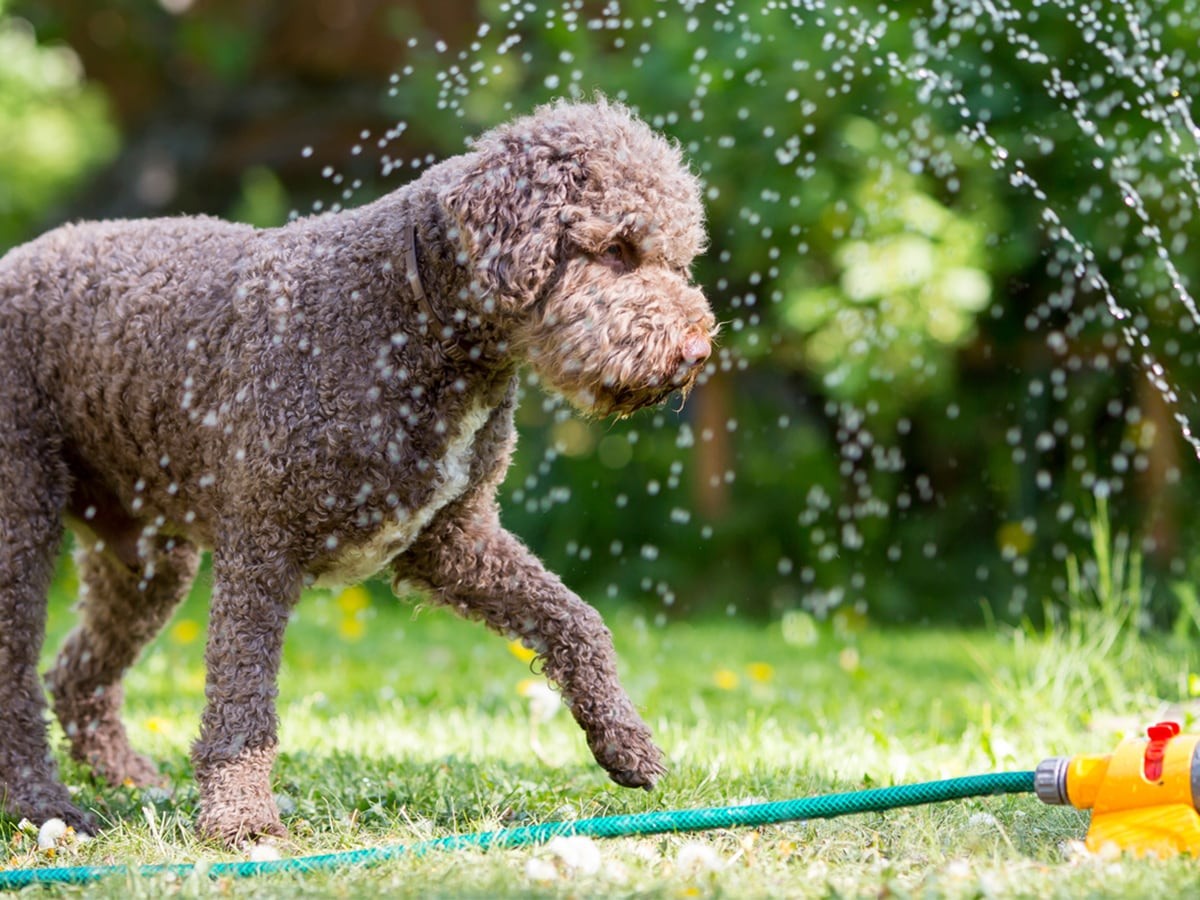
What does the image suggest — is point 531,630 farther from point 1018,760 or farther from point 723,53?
point 723,53

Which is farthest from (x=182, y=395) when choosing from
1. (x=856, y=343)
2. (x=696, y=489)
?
(x=696, y=489)

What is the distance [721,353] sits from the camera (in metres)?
7.54

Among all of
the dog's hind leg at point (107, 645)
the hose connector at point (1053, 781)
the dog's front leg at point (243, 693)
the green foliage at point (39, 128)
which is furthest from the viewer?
the green foliage at point (39, 128)

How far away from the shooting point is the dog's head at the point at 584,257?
9.79 feet

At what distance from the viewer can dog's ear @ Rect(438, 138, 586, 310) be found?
2.97m

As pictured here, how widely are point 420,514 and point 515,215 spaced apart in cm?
68

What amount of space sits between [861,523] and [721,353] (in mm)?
1303

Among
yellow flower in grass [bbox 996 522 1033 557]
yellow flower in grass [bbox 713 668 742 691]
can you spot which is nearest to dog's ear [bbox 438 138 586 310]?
yellow flower in grass [bbox 713 668 742 691]

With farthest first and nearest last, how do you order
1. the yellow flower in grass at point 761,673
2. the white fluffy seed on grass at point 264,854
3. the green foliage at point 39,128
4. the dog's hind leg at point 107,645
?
the green foliage at point 39,128 < the yellow flower in grass at point 761,673 < the dog's hind leg at point 107,645 < the white fluffy seed on grass at point 264,854

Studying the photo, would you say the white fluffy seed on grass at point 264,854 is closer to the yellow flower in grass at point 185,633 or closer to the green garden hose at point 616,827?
the green garden hose at point 616,827

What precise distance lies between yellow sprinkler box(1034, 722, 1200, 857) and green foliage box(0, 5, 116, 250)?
299 inches

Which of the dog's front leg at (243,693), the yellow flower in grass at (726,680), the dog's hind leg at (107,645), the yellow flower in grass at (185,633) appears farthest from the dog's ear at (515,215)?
the yellow flower in grass at (185,633)

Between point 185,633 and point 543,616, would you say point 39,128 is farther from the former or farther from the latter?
point 543,616

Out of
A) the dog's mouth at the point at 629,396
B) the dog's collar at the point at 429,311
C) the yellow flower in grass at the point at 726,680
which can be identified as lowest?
the yellow flower in grass at the point at 726,680
